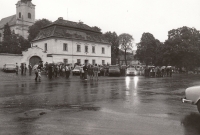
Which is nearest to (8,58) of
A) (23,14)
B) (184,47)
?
(184,47)

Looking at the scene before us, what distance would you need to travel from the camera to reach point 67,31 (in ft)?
161

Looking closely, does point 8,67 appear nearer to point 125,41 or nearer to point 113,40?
point 113,40

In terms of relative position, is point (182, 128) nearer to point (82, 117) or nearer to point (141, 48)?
point (82, 117)

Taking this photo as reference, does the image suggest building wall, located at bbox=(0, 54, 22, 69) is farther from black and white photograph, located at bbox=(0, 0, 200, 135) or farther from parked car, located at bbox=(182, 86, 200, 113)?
parked car, located at bbox=(182, 86, 200, 113)

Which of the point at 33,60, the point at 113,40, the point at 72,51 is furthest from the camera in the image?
the point at 113,40

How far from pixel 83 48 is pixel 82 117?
4596cm

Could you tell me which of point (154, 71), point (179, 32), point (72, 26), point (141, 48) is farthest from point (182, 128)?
point (141, 48)

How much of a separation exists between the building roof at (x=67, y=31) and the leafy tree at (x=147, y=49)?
22.9m

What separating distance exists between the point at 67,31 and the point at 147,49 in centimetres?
3296

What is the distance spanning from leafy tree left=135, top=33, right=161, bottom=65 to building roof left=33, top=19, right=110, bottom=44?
22.9 m

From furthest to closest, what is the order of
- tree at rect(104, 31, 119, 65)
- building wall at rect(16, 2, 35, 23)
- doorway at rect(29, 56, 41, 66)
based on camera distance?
building wall at rect(16, 2, 35, 23) → tree at rect(104, 31, 119, 65) → doorway at rect(29, 56, 41, 66)

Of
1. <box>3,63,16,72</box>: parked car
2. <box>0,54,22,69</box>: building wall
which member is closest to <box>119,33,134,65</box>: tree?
<box>0,54,22,69</box>: building wall

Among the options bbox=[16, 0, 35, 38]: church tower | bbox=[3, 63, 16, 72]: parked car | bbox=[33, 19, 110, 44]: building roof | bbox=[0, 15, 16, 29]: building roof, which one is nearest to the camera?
bbox=[3, 63, 16, 72]: parked car

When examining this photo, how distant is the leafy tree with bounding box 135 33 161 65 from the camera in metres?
71.5
